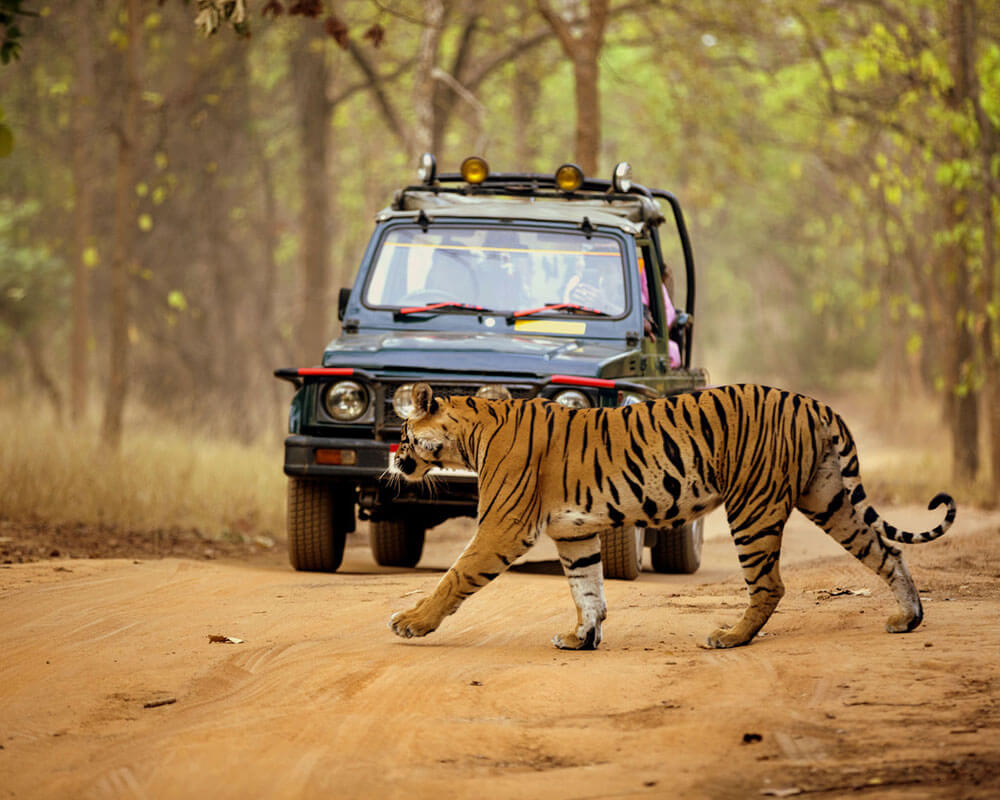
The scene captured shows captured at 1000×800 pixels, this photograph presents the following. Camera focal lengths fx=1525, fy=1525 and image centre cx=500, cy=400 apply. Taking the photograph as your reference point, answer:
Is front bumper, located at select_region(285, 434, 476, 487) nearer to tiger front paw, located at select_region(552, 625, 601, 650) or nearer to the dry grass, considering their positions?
tiger front paw, located at select_region(552, 625, 601, 650)

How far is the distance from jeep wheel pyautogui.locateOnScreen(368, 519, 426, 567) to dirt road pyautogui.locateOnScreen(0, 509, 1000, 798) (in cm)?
222

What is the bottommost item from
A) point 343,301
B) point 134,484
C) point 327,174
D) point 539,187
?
point 134,484

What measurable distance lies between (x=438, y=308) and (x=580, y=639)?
358 cm

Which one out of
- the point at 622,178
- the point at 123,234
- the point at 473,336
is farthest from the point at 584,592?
the point at 123,234

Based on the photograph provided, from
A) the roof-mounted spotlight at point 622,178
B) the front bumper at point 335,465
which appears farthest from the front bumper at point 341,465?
the roof-mounted spotlight at point 622,178

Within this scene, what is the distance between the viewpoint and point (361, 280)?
33.0 feet

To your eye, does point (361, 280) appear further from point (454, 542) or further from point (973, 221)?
point (973, 221)

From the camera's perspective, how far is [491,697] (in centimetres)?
561

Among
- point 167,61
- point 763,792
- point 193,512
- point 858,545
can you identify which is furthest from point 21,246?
point 763,792

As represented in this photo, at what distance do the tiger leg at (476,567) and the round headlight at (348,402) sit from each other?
2457mm

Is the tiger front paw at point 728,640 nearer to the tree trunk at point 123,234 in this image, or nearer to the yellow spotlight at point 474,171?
the yellow spotlight at point 474,171

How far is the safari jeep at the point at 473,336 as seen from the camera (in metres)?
8.84

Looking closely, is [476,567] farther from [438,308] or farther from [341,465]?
[438,308]

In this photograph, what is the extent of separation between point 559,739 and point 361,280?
5.52 meters
